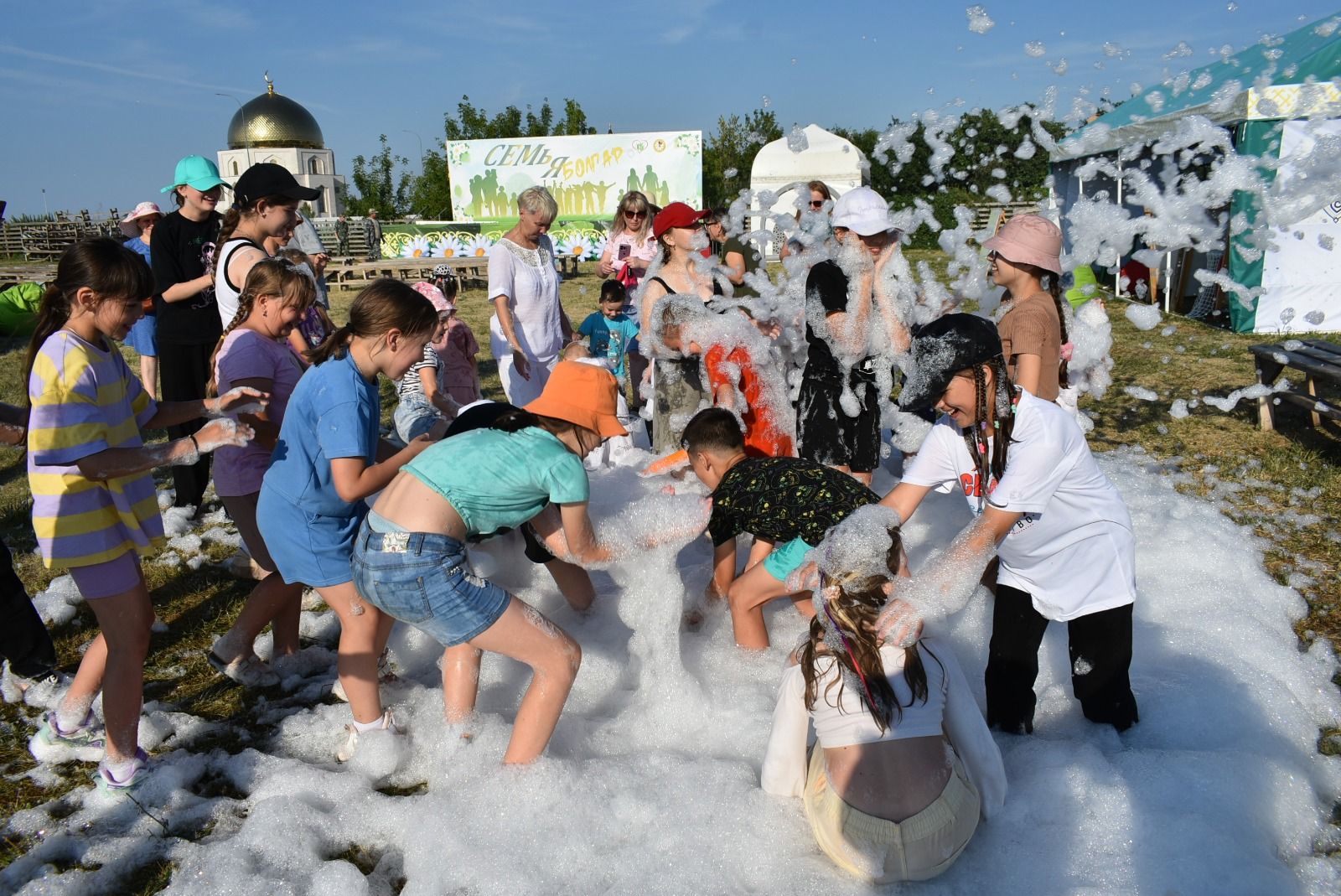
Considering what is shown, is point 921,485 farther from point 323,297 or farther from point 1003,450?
point 323,297

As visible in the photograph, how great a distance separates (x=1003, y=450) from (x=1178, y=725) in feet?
4.49

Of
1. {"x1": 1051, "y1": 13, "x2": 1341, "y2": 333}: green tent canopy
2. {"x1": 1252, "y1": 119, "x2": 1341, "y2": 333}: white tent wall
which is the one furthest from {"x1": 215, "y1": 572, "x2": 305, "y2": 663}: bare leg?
{"x1": 1252, "y1": 119, "x2": 1341, "y2": 333}: white tent wall

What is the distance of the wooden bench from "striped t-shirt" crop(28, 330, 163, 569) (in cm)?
676

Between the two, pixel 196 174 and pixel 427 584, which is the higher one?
pixel 196 174

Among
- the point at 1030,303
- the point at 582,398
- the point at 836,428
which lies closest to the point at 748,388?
the point at 836,428

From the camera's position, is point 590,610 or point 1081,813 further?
point 590,610

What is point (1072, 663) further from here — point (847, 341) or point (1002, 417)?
point (847, 341)

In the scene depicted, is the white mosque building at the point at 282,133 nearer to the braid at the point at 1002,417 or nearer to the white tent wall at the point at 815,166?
the white tent wall at the point at 815,166

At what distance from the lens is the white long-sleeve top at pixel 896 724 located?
2.52m

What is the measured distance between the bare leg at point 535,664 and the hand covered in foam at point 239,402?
125 centimetres

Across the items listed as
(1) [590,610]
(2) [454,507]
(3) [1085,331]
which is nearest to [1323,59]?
(3) [1085,331]

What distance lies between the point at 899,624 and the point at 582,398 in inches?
46.4

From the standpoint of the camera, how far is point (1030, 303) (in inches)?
150

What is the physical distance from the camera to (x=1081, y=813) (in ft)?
9.08
